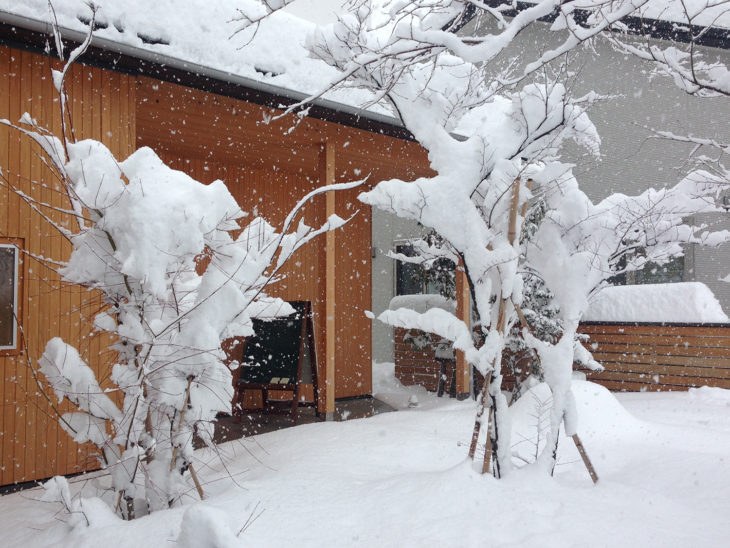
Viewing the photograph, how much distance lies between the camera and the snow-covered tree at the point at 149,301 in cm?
265

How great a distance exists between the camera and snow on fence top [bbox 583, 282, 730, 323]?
307 inches

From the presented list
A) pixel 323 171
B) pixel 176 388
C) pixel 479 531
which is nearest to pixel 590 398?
pixel 479 531

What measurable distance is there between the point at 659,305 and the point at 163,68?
7.11 metres

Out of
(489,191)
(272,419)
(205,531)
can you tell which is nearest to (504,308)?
(489,191)

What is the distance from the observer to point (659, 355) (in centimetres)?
784

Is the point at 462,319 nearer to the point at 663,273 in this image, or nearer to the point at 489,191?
the point at 489,191

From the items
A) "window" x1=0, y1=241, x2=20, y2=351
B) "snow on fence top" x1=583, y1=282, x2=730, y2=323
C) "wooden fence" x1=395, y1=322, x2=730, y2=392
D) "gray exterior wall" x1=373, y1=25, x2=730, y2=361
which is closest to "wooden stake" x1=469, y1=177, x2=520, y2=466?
"window" x1=0, y1=241, x2=20, y2=351

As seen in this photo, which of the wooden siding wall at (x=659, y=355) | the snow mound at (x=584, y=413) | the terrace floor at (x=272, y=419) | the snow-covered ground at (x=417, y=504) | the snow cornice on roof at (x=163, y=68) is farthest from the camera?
the wooden siding wall at (x=659, y=355)

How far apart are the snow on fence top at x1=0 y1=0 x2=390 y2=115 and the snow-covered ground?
2.63m

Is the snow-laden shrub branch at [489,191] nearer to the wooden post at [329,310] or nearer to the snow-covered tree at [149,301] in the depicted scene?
the snow-covered tree at [149,301]

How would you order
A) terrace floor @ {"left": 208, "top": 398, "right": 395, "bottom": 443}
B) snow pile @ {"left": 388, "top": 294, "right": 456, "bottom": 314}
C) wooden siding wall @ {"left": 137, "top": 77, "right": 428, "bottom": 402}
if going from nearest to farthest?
wooden siding wall @ {"left": 137, "top": 77, "right": 428, "bottom": 402}, terrace floor @ {"left": 208, "top": 398, "right": 395, "bottom": 443}, snow pile @ {"left": 388, "top": 294, "right": 456, "bottom": 314}

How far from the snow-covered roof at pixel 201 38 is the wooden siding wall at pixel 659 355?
190 inches

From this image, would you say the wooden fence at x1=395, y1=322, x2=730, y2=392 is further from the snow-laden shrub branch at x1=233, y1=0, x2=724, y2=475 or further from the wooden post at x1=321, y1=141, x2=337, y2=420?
the snow-laden shrub branch at x1=233, y1=0, x2=724, y2=475

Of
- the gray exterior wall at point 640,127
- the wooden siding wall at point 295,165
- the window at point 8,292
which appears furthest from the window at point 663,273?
the window at point 8,292
